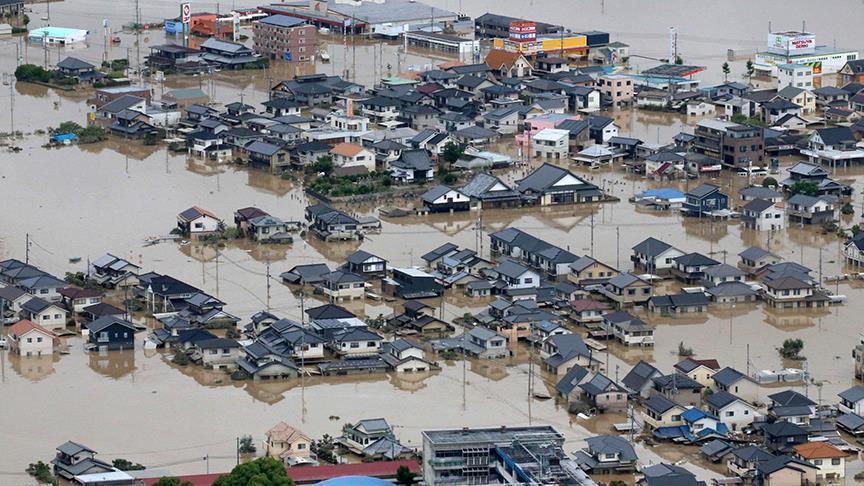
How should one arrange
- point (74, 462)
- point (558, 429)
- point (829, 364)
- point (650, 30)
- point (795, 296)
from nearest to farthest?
point (74, 462)
point (558, 429)
point (829, 364)
point (795, 296)
point (650, 30)

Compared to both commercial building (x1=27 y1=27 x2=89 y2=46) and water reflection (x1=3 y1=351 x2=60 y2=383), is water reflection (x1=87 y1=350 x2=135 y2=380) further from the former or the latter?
commercial building (x1=27 y1=27 x2=89 y2=46)

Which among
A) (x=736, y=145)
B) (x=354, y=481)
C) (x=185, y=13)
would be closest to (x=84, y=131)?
(x=185, y=13)

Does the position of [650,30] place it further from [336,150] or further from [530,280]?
[530,280]

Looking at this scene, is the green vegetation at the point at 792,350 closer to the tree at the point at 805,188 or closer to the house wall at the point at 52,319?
the tree at the point at 805,188

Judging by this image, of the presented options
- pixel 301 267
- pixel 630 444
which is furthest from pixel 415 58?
pixel 630 444

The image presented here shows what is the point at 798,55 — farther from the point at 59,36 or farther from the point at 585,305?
the point at 585,305

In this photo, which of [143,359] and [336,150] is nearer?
[143,359]
